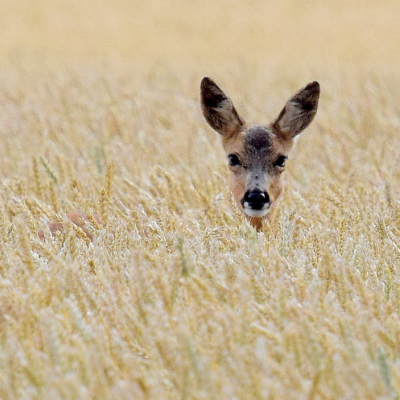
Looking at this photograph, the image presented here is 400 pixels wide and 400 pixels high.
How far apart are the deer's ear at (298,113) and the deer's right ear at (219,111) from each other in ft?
1.01

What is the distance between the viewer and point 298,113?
6.68m

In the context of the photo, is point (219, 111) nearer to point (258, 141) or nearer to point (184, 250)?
point (258, 141)

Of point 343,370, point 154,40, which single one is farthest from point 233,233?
point 154,40

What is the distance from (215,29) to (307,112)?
63.4 ft

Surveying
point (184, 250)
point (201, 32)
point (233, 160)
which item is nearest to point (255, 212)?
point (233, 160)

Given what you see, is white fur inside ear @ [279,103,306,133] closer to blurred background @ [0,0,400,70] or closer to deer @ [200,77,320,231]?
deer @ [200,77,320,231]

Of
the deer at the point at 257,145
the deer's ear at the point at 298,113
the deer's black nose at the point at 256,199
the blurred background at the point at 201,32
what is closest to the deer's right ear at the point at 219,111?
the deer at the point at 257,145

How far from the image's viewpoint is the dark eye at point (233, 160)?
20.6ft

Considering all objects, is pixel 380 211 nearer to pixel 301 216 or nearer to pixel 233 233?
pixel 301 216

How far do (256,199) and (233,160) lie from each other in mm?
650

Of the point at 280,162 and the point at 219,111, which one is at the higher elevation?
the point at 219,111

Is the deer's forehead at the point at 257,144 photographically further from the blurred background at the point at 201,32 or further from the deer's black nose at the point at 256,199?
the blurred background at the point at 201,32

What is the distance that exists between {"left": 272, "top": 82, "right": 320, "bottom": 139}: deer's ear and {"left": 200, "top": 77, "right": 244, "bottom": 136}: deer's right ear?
31 centimetres

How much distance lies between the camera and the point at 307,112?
6699 millimetres
